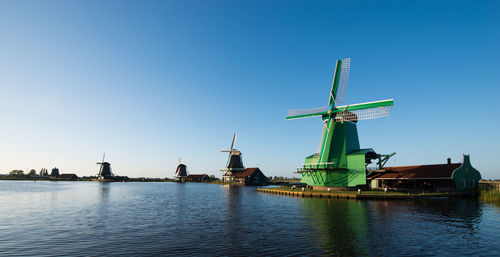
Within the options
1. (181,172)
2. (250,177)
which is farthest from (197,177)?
(250,177)

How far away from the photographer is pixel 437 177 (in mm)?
39688

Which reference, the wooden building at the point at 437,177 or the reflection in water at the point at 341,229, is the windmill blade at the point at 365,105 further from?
the reflection in water at the point at 341,229

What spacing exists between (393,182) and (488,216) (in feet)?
81.7

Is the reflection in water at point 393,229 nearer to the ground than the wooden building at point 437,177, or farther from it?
nearer to the ground

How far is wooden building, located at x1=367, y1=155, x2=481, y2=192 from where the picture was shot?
39.4m

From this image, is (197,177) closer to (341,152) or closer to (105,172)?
(105,172)

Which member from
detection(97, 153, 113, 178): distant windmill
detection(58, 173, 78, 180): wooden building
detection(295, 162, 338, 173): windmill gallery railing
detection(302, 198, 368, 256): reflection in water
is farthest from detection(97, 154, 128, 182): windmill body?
detection(302, 198, 368, 256): reflection in water

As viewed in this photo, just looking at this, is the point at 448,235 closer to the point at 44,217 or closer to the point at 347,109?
the point at 347,109

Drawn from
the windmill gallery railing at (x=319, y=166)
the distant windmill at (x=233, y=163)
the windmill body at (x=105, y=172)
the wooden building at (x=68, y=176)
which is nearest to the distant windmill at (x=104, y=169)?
the windmill body at (x=105, y=172)

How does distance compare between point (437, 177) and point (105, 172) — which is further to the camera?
point (105, 172)

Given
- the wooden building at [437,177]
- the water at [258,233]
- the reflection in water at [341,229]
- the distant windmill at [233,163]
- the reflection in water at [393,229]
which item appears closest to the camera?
the water at [258,233]

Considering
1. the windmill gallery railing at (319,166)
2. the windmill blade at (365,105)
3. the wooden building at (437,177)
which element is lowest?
the wooden building at (437,177)

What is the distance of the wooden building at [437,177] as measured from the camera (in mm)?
39375

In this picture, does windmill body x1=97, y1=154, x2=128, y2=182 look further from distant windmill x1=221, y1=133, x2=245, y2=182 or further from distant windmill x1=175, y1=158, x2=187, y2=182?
distant windmill x1=221, y1=133, x2=245, y2=182
